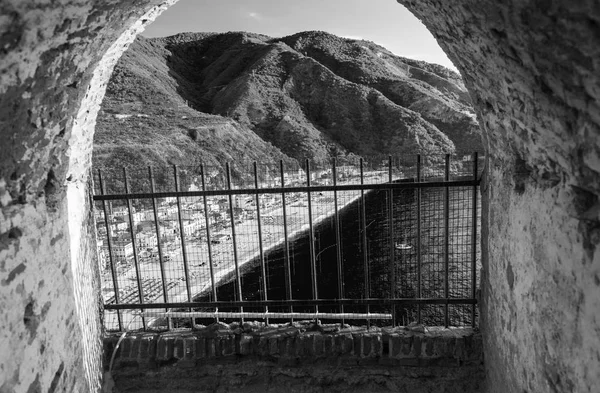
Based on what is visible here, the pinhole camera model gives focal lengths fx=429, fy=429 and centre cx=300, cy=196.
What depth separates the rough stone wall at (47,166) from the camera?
2.01m

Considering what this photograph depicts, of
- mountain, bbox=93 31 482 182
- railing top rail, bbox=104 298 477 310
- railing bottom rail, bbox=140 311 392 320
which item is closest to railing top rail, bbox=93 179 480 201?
railing top rail, bbox=104 298 477 310

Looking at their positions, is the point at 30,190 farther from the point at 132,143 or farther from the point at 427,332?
the point at 132,143

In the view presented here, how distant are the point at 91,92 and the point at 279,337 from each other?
2.69 meters

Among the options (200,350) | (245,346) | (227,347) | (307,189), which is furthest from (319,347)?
(307,189)

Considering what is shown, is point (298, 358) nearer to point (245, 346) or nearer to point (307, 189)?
point (245, 346)

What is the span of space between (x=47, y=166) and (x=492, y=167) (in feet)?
10.5

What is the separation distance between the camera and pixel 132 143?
3631cm

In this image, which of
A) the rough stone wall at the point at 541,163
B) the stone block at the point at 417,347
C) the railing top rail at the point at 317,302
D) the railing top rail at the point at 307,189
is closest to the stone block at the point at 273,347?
the railing top rail at the point at 317,302

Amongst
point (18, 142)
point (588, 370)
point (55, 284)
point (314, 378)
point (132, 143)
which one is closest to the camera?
point (588, 370)

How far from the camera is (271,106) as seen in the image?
63312 millimetres

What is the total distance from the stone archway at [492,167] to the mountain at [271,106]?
31.2 metres

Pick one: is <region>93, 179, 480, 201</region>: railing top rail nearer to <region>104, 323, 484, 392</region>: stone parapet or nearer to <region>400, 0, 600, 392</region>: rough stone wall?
<region>400, 0, 600, 392</region>: rough stone wall

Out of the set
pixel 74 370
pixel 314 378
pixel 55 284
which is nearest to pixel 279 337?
pixel 314 378

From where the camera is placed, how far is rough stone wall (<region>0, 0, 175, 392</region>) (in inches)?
79.0
